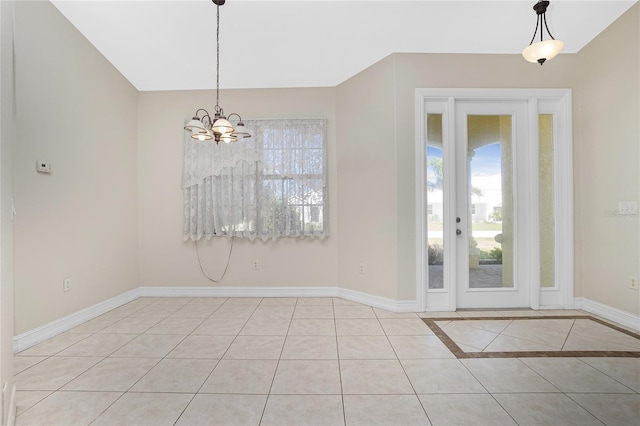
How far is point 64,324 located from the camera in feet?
8.32

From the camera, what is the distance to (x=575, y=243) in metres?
3.00

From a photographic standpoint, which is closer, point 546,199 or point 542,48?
point 542,48

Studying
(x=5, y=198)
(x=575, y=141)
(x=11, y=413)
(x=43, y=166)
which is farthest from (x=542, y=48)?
(x=43, y=166)

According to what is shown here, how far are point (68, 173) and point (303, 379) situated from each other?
295 centimetres

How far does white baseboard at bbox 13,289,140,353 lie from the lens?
218 cm

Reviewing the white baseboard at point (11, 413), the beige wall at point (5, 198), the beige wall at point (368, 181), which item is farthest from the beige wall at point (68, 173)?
the beige wall at point (368, 181)

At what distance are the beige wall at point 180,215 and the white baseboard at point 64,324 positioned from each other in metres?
0.47

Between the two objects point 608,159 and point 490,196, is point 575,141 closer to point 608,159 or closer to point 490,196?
point 608,159

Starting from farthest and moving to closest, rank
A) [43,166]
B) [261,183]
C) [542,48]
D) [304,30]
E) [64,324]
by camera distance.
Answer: [261,183], [304,30], [64,324], [43,166], [542,48]

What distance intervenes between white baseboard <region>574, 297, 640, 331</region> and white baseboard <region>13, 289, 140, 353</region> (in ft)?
17.4

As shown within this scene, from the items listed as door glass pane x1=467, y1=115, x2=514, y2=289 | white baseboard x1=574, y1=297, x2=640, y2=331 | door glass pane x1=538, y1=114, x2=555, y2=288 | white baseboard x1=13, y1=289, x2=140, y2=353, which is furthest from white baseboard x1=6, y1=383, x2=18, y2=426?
white baseboard x1=574, y1=297, x2=640, y2=331

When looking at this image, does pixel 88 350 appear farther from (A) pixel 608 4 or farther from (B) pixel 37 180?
(A) pixel 608 4

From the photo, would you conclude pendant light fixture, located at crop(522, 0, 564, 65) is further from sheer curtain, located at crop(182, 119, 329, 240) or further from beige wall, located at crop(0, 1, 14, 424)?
beige wall, located at crop(0, 1, 14, 424)

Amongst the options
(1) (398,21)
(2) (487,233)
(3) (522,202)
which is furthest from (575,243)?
(1) (398,21)
